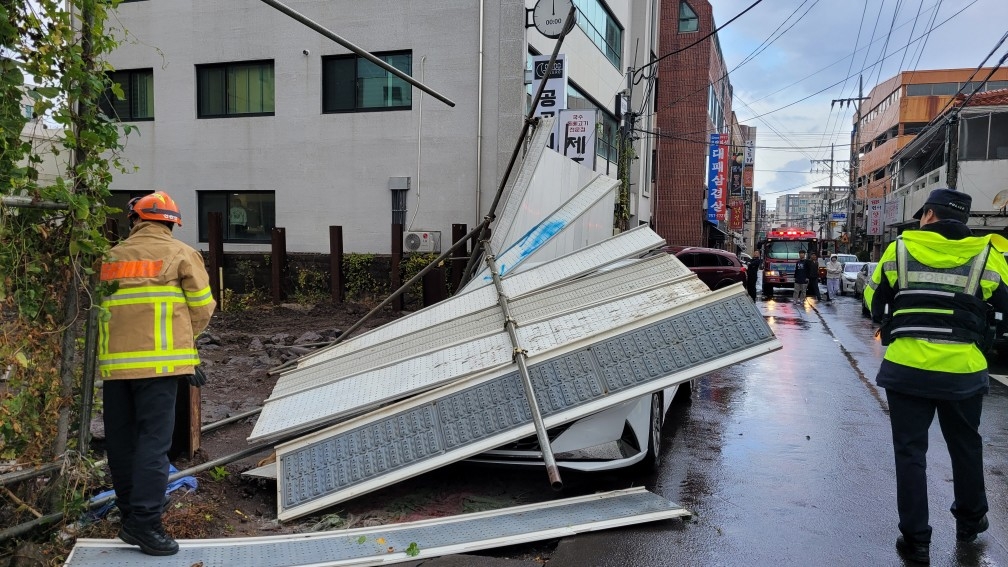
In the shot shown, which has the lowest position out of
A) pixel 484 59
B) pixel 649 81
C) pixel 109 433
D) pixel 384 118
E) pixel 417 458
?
pixel 417 458

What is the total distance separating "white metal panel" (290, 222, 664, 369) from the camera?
21.0 feet

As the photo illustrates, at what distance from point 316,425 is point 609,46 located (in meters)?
19.5

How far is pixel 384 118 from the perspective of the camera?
598 inches

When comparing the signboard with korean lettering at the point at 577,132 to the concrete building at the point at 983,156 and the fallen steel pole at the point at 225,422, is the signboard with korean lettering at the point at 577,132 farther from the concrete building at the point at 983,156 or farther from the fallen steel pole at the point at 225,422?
the concrete building at the point at 983,156

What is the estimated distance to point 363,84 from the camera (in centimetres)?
1545

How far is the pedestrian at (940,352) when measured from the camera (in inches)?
152

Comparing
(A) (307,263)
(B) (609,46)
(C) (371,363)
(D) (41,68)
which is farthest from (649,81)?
(D) (41,68)

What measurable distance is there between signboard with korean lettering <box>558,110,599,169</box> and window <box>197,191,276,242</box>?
22.7 feet

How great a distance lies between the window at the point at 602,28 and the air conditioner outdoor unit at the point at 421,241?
736 centimetres

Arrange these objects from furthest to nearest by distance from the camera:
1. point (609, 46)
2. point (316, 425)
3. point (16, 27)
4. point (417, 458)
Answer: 1. point (609, 46)
2. point (316, 425)
3. point (417, 458)
4. point (16, 27)

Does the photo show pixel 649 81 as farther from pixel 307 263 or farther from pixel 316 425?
pixel 316 425

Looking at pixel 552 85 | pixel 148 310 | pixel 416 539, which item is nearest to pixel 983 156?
pixel 552 85

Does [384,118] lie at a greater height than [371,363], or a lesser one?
greater

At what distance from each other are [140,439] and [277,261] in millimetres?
11954
